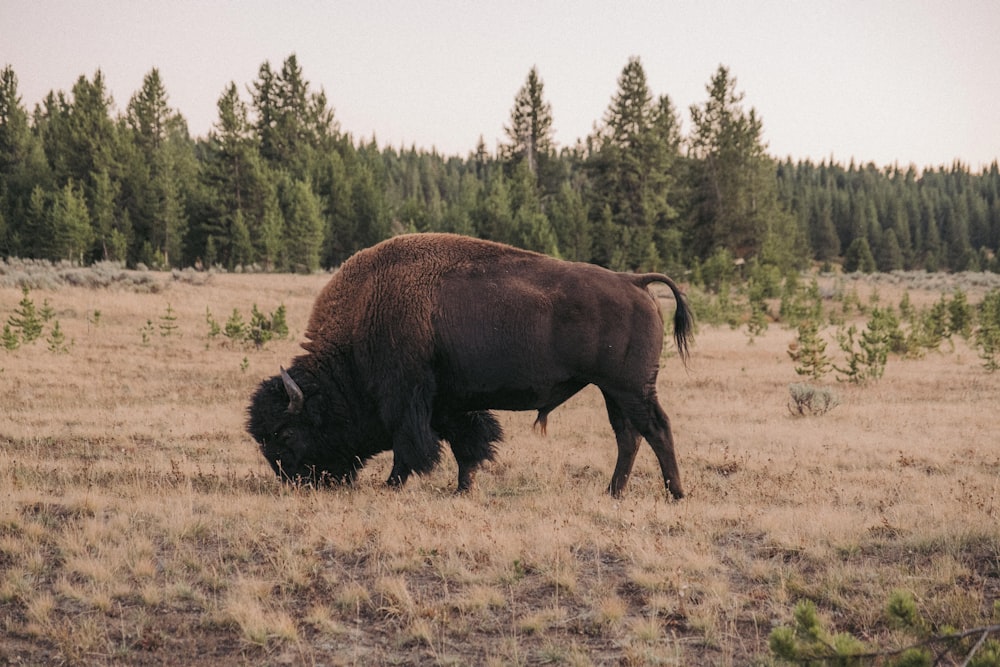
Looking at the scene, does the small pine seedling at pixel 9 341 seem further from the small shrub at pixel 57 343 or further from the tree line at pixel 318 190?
the tree line at pixel 318 190

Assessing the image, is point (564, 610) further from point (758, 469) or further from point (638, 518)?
point (758, 469)

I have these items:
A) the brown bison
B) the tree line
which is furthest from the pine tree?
the brown bison

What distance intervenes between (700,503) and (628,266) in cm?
3544

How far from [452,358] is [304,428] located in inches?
59.1

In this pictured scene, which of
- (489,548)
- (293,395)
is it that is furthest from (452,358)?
(489,548)

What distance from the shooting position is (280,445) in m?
6.91

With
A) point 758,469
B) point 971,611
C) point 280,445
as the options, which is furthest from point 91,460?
point 971,611

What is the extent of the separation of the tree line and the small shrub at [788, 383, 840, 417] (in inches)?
889

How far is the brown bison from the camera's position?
6.58 m

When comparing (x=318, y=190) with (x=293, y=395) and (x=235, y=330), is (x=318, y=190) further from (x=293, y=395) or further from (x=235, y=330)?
(x=293, y=395)

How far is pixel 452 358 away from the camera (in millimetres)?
6680

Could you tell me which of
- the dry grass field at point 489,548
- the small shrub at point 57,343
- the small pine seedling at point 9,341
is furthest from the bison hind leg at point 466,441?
the small pine seedling at point 9,341

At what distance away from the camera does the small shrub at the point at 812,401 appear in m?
11.4

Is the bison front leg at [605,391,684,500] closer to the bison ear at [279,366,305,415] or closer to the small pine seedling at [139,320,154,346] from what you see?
the bison ear at [279,366,305,415]
